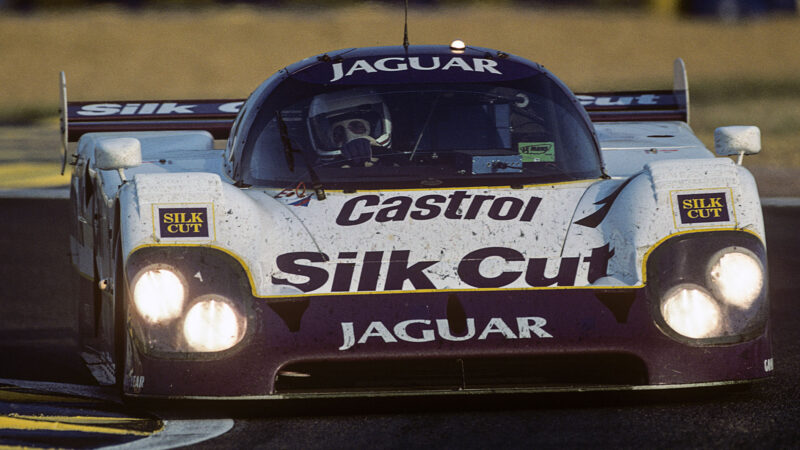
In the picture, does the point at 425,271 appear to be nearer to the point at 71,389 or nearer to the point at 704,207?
the point at 704,207

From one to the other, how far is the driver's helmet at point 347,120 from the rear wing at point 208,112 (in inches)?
73.0

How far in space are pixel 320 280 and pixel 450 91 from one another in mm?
1555

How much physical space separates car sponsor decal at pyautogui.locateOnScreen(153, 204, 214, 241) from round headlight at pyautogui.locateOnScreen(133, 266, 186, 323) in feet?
0.44

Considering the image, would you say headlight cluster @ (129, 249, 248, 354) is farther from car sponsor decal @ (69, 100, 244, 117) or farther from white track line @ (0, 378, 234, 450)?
car sponsor decal @ (69, 100, 244, 117)

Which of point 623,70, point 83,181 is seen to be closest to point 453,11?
point 623,70

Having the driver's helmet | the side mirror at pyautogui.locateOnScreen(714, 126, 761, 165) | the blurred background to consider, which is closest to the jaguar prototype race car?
the driver's helmet

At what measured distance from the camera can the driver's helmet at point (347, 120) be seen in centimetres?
586

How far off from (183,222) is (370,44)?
2883cm

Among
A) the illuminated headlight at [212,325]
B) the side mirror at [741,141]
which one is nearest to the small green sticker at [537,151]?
the side mirror at [741,141]

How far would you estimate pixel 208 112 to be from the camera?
8.01m

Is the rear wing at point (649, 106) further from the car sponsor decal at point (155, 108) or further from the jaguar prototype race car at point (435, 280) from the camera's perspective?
the jaguar prototype race car at point (435, 280)

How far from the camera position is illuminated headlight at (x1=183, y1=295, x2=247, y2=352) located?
4617mm

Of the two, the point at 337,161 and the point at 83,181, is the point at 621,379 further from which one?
the point at 83,181

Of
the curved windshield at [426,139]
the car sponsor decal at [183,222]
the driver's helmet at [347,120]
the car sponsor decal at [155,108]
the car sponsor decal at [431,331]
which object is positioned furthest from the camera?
the car sponsor decal at [155,108]
